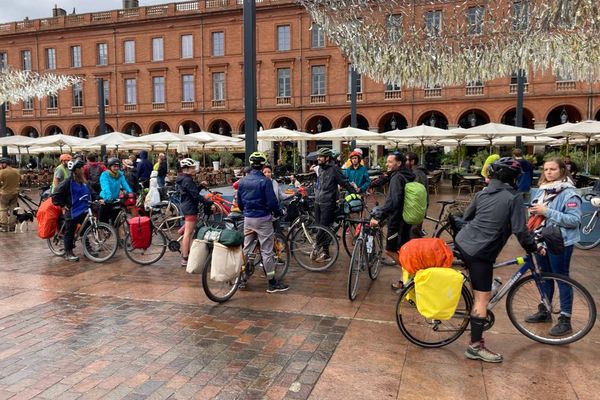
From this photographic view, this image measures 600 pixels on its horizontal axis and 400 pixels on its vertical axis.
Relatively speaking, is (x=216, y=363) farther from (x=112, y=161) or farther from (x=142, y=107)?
(x=142, y=107)

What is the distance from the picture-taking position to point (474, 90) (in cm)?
2959

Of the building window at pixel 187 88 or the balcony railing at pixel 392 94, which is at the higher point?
the building window at pixel 187 88

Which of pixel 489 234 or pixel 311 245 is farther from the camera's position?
pixel 311 245

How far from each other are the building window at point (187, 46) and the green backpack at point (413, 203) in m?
33.3

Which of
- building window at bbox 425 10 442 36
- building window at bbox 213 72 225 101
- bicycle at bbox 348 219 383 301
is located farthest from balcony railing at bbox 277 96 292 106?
bicycle at bbox 348 219 383 301

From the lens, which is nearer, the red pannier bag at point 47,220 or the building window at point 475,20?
the red pannier bag at point 47,220

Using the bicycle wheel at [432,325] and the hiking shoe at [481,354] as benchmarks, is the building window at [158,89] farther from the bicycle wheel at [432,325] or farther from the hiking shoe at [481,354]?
the hiking shoe at [481,354]

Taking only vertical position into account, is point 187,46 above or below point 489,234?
above

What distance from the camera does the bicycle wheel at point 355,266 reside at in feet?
17.2

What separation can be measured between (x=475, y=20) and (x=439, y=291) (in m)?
5.86

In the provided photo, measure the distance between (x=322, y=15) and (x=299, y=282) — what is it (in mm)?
4502

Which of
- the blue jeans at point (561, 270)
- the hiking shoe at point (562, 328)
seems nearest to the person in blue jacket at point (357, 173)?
the blue jeans at point (561, 270)

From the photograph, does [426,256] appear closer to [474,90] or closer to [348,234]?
[348,234]

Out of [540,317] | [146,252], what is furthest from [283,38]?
[540,317]
